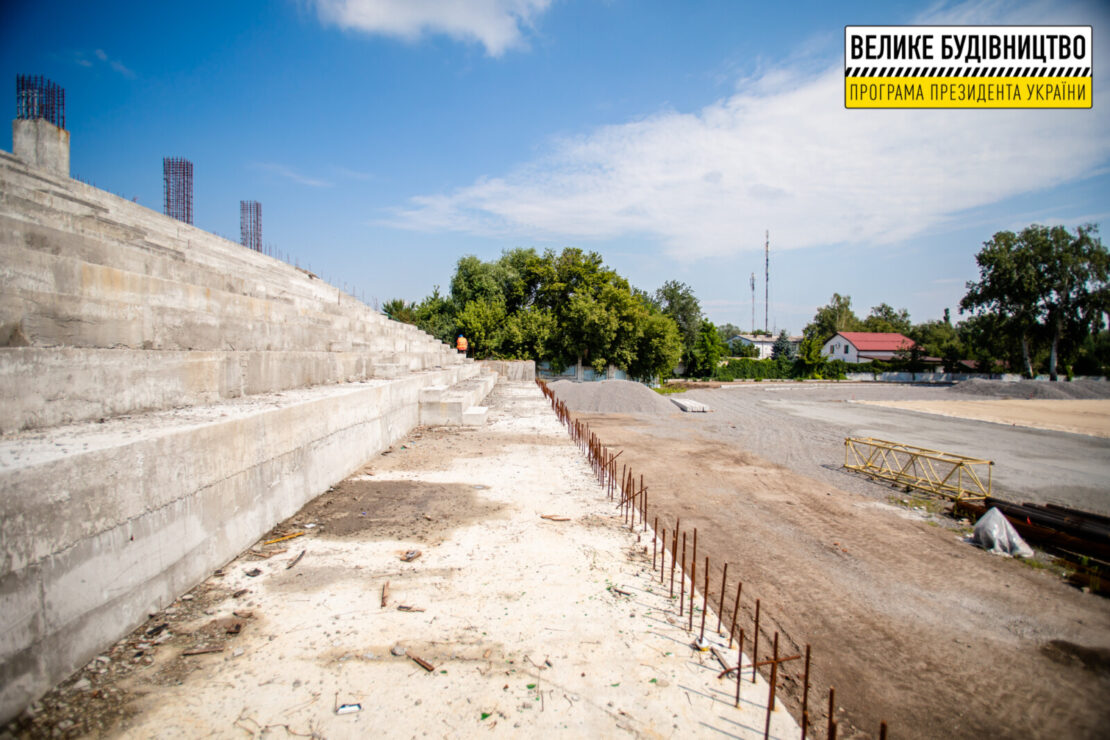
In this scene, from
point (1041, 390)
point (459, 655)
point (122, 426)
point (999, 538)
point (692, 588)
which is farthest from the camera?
point (1041, 390)

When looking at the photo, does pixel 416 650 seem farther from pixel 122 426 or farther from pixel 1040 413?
pixel 1040 413

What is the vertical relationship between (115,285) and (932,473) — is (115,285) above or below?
above

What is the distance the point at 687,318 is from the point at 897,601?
55.5 m

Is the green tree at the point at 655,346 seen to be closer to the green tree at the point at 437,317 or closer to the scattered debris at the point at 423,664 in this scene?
the green tree at the point at 437,317

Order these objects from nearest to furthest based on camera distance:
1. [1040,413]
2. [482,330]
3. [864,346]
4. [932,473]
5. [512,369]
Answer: [932,473], [1040,413], [512,369], [482,330], [864,346]

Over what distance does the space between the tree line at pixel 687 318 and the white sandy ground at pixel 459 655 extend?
109 feet

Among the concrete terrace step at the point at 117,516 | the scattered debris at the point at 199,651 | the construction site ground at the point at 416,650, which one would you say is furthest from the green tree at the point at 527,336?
the scattered debris at the point at 199,651

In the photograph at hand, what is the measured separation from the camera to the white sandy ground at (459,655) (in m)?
2.70

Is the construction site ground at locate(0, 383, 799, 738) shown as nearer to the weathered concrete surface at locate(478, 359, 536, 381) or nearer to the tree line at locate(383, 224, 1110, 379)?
the weathered concrete surface at locate(478, 359, 536, 381)

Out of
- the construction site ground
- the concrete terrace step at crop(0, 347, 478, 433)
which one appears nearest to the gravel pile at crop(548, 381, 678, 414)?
the concrete terrace step at crop(0, 347, 478, 433)

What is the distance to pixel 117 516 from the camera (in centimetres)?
313

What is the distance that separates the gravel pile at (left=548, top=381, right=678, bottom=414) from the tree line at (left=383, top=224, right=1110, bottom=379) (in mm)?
9907

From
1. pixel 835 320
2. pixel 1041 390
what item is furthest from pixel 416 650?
pixel 835 320

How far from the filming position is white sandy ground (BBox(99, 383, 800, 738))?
2699mm
